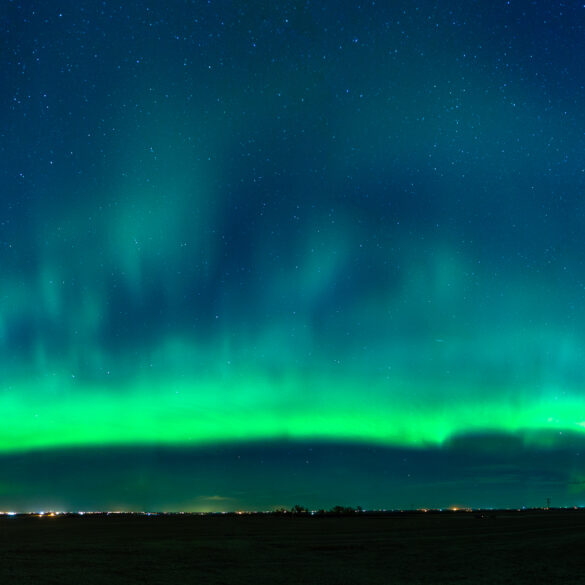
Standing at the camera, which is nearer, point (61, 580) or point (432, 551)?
point (61, 580)

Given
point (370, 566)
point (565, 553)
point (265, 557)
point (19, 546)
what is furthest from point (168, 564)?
point (565, 553)

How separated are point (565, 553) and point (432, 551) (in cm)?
1017

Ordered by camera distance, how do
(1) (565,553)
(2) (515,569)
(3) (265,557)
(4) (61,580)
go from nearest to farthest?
(4) (61,580) < (2) (515,569) < (3) (265,557) < (1) (565,553)

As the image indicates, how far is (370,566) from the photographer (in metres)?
42.2

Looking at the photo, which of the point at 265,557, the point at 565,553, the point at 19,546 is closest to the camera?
the point at 265,557

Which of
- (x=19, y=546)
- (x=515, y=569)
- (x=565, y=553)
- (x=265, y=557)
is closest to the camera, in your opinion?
(x=515, y=569)

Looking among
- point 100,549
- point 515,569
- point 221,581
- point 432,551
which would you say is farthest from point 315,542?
point 221,581

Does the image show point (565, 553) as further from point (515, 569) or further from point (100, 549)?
point (100, 549)

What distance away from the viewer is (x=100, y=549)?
175ft

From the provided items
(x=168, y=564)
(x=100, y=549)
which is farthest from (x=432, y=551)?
(x=100, y=549)

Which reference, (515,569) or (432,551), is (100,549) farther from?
(515,569)

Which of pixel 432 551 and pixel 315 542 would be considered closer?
pixel 432 551

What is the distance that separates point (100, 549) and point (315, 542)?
20.6m

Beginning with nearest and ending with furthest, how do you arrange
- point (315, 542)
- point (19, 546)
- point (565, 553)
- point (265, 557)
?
point (265, 557), point (565, 553), point (19, 546), point (315, 542)
